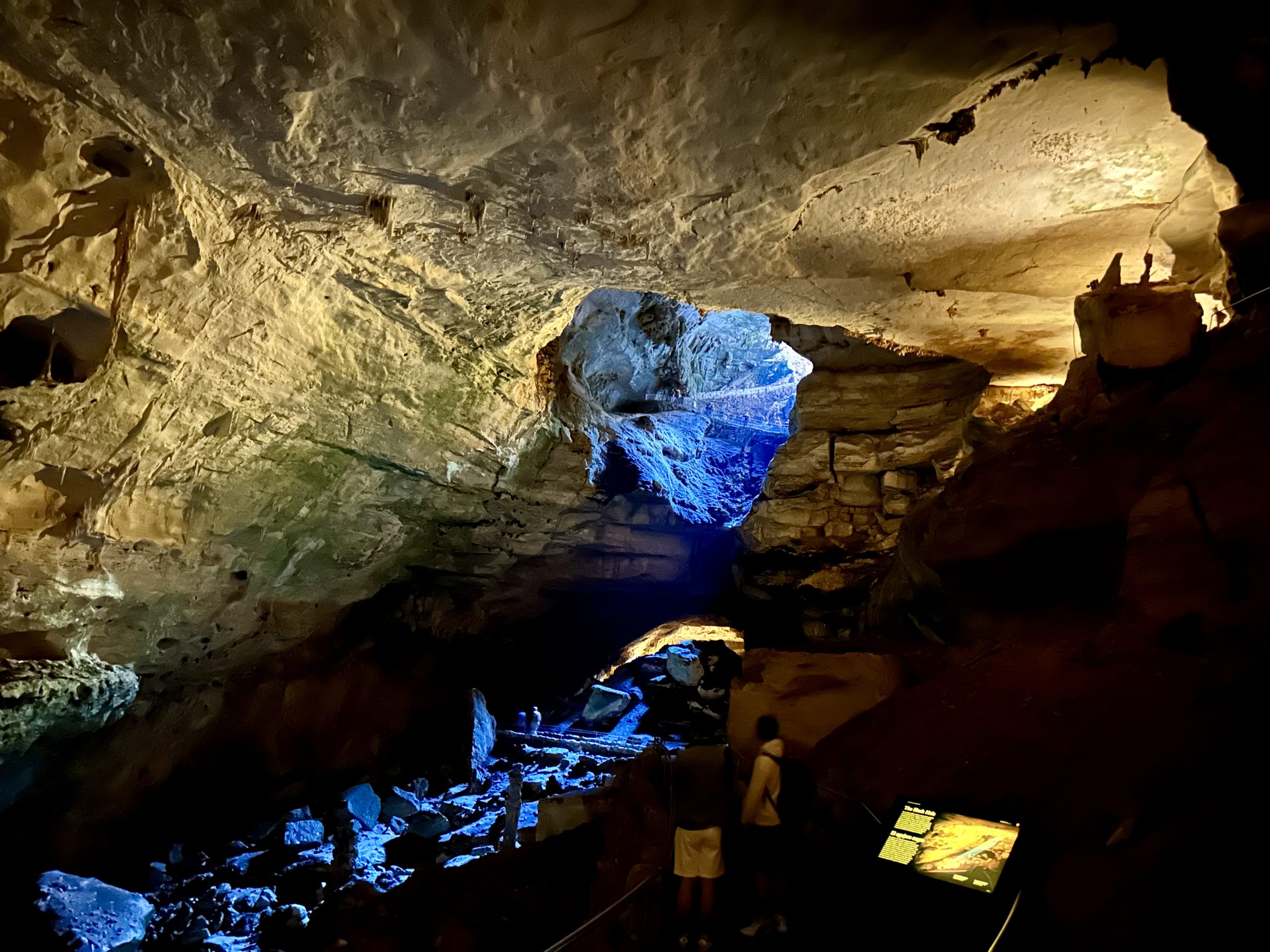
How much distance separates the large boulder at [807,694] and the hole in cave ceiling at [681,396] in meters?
6.02

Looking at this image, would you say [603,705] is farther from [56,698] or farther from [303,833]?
[56,698]

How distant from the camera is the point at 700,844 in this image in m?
3.63

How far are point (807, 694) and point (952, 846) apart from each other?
272 cm

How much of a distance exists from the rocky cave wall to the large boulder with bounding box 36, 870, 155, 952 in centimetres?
170

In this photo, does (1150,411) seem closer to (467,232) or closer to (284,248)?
(467,232)

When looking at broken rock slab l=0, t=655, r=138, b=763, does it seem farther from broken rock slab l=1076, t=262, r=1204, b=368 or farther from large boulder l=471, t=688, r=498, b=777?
broken rock slab l=1076, t=262, r=1204, b=368

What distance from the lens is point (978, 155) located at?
4316 millimetres

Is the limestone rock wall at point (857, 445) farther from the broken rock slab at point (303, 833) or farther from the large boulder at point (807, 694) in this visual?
the broken rock slab at point (303, 833)

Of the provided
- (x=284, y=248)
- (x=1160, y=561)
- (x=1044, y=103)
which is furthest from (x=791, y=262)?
(x=284, y=248)

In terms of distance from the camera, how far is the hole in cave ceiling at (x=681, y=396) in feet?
37.9

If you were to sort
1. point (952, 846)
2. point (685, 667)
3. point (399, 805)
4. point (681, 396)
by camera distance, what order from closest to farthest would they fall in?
point (952, 846) < point (399, 805) < point (681, 396) < point (685, 667)

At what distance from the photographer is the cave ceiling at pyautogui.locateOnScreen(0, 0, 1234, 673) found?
334cm

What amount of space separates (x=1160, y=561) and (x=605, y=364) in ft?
32.0

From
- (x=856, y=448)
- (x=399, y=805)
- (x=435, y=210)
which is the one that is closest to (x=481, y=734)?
(x=399, y=805)
